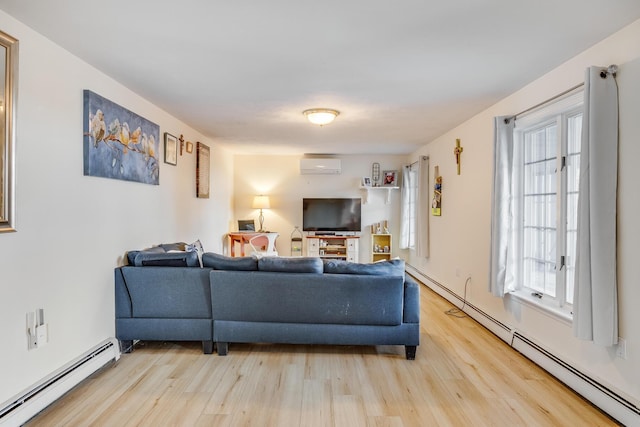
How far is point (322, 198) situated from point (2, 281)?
574 cm

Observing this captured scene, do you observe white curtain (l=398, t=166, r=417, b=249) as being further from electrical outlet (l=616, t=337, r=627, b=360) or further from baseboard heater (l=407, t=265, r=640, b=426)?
electrical outlet (l=616, t=337, r=627, b=360)

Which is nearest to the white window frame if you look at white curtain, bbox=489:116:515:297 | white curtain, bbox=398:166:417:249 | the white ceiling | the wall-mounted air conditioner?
white curtain, bbox=489:116:515:297

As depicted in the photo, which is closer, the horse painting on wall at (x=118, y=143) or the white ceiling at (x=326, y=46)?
the white ceiling at (x=326, y=46)

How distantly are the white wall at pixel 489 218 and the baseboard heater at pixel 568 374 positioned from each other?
5cm

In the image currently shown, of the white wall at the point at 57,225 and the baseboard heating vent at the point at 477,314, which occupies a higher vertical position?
the white wall at the point at 57,225

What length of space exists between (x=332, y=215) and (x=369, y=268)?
426 centimetres

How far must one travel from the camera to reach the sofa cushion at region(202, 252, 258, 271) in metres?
3.13

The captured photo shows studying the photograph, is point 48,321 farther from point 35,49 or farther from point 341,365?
point 341,365

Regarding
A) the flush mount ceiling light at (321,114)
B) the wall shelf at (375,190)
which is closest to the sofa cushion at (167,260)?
the flush mount ceiling light at (321,114)

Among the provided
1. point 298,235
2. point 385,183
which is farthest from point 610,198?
point 298,235

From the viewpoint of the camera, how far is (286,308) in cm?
307

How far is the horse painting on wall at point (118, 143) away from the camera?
2816 mm

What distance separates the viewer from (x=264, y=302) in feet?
10.1

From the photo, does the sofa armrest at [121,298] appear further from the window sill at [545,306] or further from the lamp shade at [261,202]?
the lamp shade at [261,202]
